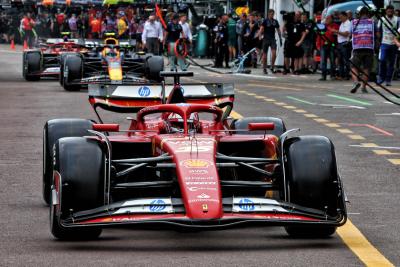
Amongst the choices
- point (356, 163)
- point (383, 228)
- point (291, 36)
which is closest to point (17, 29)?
point (291, 36)

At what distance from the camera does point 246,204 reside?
32.5 ft

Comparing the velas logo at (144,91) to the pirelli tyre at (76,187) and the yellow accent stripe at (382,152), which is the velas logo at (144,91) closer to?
the pirelli tyre at (76,187)

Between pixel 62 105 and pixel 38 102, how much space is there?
104cm

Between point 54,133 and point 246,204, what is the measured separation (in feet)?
8.79

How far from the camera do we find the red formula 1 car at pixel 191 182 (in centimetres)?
973

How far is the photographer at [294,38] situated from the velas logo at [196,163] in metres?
30.6

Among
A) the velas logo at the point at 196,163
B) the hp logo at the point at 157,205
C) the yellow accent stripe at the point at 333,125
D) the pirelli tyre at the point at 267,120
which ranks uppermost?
Answer: the velas logo at the point at 196,163

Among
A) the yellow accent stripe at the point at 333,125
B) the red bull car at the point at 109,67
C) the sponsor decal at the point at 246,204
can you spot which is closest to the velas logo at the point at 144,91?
the sponsor decal at the point at 246,204

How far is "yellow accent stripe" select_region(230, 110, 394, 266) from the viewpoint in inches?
361

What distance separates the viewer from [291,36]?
40875 millimetres

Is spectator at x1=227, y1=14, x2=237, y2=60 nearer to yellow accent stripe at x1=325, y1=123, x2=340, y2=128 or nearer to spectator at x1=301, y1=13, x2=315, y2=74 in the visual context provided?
spectator at x1=301, y1=13, x2=315, y2=74

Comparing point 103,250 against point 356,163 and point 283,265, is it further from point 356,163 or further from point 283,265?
point 356,163

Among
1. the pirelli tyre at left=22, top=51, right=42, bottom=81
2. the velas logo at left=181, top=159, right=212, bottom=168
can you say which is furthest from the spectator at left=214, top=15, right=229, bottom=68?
the velas logo at left=181, top=159, right=212, bottom=168

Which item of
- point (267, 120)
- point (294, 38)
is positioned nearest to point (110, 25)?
point (294, 38)
